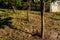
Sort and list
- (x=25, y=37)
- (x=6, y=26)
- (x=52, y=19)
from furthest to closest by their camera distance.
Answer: (x=52, y=19)
(x=6, y=26)
(x=25, y=37)

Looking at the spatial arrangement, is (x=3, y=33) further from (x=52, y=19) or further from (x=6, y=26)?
(x=52, y=19)

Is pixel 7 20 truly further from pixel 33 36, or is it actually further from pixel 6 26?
pixel 33 36

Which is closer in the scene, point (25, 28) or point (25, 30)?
point (25, 30)

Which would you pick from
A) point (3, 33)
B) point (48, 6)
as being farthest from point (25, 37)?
point (48, 6)

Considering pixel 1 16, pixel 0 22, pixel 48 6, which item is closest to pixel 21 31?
pixel 0 22

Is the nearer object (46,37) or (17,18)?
(46,37)

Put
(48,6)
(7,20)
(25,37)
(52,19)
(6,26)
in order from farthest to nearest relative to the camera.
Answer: (48,6) < (52,19) < (7,20) < (6,26) < (25,37)

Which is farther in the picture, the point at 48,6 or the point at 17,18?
the point at 48,6

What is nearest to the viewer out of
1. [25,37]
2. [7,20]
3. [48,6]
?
[25,37]

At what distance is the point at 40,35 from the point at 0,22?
11.8 feet

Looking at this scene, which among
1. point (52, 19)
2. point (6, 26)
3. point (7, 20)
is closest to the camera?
point (6, 26)

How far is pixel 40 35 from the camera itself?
14.2 m

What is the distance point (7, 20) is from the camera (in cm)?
1666

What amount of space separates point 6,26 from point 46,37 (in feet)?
10.1
